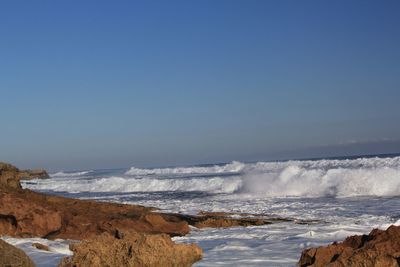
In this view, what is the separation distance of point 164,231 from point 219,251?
3.53 m

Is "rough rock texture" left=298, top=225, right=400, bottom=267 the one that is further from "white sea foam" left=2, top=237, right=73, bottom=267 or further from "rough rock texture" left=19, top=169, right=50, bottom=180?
"rough rock texture" left=19, top=169, right=50, bottom=180

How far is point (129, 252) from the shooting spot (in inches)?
202

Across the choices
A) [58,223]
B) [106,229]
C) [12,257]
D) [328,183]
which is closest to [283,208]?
[106,229]

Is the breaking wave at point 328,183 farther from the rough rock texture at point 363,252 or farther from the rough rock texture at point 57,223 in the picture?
the rough rock texture at point 363,252

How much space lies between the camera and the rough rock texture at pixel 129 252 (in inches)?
200

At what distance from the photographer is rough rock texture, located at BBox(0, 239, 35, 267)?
5172 millimetres

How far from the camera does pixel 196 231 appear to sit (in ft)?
35.6


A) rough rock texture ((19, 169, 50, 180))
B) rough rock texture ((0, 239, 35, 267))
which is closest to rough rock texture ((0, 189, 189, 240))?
rough rock texture ((0, 239, 35, 267))

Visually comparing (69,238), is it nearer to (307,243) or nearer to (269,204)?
(307,243)

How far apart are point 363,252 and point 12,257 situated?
10.7 ft

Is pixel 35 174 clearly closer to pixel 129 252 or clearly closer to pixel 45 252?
pixel 45 252

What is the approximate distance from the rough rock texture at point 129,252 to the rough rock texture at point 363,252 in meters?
1.28

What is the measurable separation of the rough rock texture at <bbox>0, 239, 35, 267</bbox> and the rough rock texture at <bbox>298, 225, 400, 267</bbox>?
8.94 ft

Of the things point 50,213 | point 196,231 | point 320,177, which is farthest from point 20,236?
point 320,177
